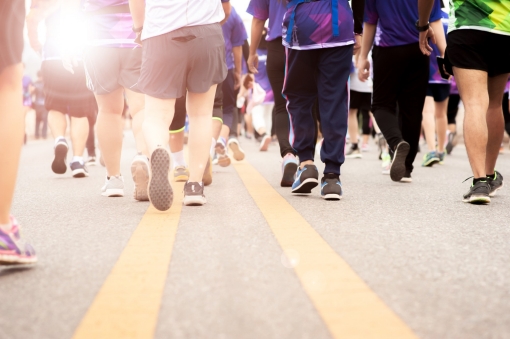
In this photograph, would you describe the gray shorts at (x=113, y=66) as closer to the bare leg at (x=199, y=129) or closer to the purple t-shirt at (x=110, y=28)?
the purple t-shirt at (x=110, y=28)

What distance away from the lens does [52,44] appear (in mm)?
6824

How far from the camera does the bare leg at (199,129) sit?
425cm

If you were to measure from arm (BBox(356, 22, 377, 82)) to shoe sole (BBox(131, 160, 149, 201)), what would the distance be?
84.2 inches

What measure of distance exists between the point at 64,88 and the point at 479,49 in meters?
4.25

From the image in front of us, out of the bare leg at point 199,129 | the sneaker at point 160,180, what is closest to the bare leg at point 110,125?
the bare leg at point 199,129

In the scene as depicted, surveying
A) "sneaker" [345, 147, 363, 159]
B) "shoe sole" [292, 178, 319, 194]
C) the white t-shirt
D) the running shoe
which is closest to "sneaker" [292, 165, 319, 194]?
"shoe sole" [292, 178, 319, 194]

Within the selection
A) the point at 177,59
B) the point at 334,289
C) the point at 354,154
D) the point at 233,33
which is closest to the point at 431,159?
the point at 354,154

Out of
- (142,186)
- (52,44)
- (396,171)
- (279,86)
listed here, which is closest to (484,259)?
(142,186)

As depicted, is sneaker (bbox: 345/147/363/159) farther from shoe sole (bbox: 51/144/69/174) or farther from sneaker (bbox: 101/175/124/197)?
sneaker (bbox: 101/175/124/197)

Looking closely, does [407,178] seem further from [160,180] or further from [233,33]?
[160,180]

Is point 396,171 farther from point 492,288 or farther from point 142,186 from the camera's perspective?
point 492,288

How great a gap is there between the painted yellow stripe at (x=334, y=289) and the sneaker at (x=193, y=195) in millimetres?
760

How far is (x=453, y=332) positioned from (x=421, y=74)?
4.38 m

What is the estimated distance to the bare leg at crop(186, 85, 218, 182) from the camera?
4.25 metres
